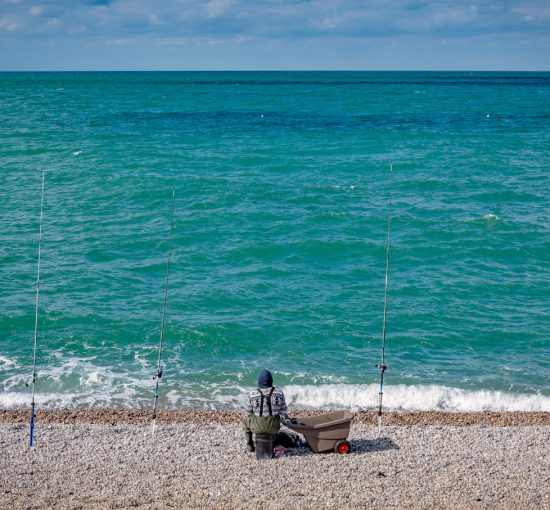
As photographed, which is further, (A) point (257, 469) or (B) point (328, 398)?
(B) point (328, 398)

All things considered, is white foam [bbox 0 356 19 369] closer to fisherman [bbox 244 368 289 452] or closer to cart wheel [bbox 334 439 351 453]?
fisherman [bbox 244 368 289 452]

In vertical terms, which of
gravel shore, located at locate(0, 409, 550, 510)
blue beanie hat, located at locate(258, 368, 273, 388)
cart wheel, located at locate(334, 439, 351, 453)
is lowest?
gravel shore, located at locate(0, 409, 550, 510)

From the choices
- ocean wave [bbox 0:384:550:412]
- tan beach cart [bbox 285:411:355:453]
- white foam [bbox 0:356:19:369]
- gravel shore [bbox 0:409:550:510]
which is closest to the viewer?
gravel shore [bbox 0:409:550:510]

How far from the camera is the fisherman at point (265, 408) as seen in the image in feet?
39.8

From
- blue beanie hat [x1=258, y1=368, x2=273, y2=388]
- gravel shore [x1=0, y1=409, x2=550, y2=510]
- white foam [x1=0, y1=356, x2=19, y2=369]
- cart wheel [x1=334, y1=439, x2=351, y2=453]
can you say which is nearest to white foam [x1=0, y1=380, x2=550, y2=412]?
white foam [x1=0, y1=356, x2=19, y2=369]

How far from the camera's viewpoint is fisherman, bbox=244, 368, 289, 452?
39.8 feet

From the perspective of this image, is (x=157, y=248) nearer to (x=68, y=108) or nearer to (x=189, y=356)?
(x=189, y=356)

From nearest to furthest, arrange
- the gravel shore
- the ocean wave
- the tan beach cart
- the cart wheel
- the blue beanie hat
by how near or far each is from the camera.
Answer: the gravel shore, the blue beanie hat, the tan beach cart, the cart wheel, the ocean wave

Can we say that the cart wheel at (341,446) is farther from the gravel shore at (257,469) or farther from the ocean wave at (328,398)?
the ocean wave at (328,398)

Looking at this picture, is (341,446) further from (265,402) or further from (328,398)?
(328,398)

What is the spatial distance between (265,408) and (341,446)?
1501 mm

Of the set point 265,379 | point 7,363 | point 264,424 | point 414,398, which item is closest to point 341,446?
point 264,424

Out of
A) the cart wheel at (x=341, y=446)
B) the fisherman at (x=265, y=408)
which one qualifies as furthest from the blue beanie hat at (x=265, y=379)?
the cart wheel at (x=341, y=446)

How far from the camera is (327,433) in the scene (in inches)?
492
